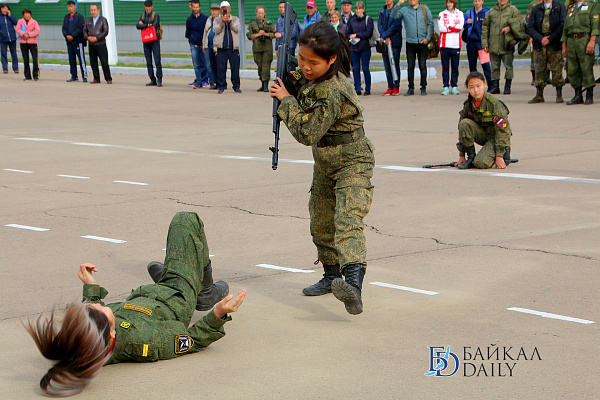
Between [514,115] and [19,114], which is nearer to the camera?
[514,115]

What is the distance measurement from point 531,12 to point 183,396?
15.1 m

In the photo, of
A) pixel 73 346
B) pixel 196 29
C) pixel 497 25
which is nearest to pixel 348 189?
pixel 73 346

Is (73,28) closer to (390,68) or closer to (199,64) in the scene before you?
(199,64)

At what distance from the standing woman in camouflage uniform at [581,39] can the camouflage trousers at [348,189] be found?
12.0 metres

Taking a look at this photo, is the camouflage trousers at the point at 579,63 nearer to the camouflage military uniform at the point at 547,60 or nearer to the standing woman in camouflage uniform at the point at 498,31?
the camouflage military uniform at the point at 547,60

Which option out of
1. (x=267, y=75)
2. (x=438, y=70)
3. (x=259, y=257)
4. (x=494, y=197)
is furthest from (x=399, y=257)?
(x=438, y=70)

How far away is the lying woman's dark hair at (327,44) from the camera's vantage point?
4781 millimetres

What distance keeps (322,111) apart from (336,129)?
190mm

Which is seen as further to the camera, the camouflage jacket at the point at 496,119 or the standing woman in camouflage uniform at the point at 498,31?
the standing woman in camouflage uniform at the point at 498,31

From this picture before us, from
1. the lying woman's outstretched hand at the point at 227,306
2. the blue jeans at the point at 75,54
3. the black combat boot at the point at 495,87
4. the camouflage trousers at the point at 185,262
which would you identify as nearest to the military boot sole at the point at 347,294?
the lying woman's outstretched hand at the point at 227,306

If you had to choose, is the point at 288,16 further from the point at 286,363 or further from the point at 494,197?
the point at 494,197

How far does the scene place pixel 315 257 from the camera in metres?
6.36

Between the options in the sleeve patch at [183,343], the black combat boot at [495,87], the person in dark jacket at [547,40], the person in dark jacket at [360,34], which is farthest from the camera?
the person in dark jacket at [360,34]

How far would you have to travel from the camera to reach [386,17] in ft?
64.4
